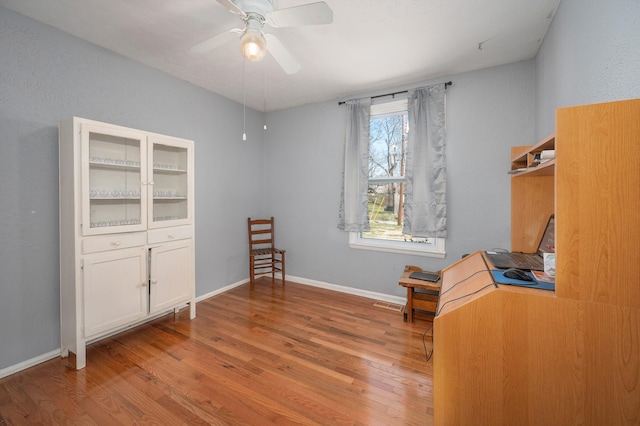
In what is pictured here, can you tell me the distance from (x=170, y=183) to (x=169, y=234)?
580 mm

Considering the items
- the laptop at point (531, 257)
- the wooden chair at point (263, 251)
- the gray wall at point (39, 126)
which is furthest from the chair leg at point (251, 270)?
the laptop at point (531, 257)

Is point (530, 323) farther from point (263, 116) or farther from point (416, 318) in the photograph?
point (263, 116)

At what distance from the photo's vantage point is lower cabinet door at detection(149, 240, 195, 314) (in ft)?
8.04

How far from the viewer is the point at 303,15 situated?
1513 mm

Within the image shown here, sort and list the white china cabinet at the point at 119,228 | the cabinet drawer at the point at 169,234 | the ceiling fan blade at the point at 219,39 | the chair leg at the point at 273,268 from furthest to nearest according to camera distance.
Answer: the chair leg at the point at 273,268
the cabinet drawer at the point at 169,234
the white china cabinet at the point at 119,228
the ceiling fan blade at the point at 219,39

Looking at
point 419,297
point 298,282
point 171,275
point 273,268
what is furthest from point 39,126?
point 419,297

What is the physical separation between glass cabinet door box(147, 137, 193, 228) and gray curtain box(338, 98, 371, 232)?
1856 mm

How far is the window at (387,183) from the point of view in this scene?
3.24 meters

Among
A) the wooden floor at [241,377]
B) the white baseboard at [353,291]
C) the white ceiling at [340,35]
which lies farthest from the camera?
the white baseboard at [353,291]

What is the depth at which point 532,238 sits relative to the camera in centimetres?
195

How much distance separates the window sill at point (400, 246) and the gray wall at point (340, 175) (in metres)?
0.07

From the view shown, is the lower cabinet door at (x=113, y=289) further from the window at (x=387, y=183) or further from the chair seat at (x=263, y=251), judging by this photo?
the window at (x=387, y=183)

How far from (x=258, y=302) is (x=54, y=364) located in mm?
1774

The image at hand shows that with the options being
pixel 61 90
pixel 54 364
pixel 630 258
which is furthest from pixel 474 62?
pixel 54 364
